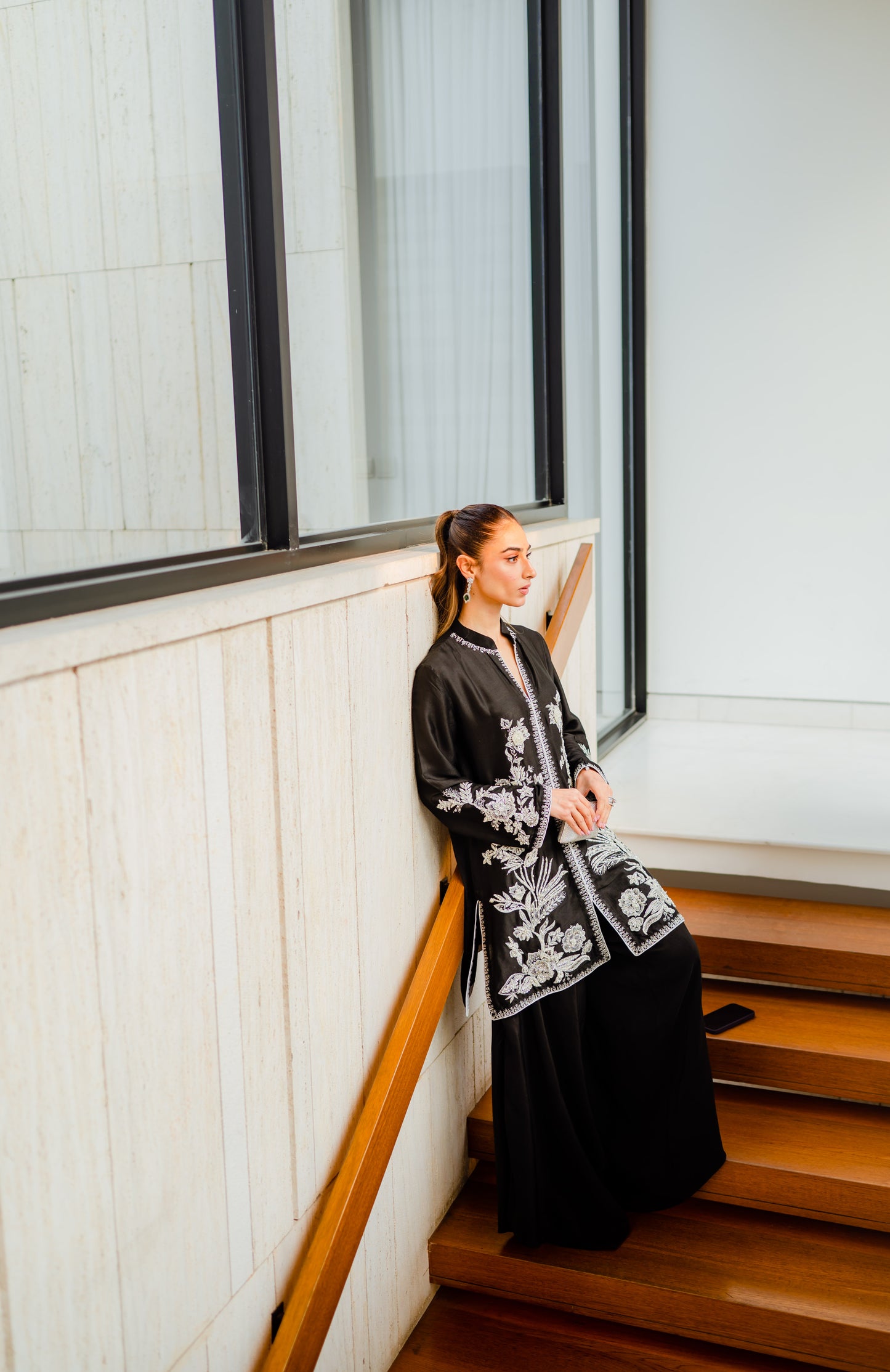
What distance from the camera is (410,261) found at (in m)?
3.02

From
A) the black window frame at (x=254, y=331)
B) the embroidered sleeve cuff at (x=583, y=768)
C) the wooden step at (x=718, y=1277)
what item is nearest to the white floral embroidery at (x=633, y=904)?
the embroidered sleeve cuff at (x=583, y=768)

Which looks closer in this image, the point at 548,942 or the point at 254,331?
the point at 254,331

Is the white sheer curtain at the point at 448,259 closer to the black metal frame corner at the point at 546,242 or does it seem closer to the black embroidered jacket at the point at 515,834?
the black metal frame corner at the point at 546,242

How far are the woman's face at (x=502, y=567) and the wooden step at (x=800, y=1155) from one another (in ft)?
3.85

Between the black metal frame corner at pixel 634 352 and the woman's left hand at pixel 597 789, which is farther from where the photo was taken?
the black metal frame corner at pixel 634 352

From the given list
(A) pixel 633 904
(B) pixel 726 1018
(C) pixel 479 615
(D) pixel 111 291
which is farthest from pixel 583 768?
(D) pixel 111 291

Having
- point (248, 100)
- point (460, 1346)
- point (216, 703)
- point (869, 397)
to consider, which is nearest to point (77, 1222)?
point (216, 703)

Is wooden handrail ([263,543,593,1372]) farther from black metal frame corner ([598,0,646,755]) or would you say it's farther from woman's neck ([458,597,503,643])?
black metal frame corner ([598,0,646,755])

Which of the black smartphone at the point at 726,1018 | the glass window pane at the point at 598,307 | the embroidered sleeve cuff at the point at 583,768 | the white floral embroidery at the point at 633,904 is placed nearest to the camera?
the white floral embroidery at the point at 633,904

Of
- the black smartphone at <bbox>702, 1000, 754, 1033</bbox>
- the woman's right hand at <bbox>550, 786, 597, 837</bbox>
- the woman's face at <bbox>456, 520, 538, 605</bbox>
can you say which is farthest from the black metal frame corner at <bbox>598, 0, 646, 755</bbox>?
the woman's face at <bbox>456, 520, 538, 605</bbox>

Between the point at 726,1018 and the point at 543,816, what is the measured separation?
955mm

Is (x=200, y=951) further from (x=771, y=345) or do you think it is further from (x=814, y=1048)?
(x=771, y=345)

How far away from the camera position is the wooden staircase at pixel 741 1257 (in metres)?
2.28

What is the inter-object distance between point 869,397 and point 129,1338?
170 inches
